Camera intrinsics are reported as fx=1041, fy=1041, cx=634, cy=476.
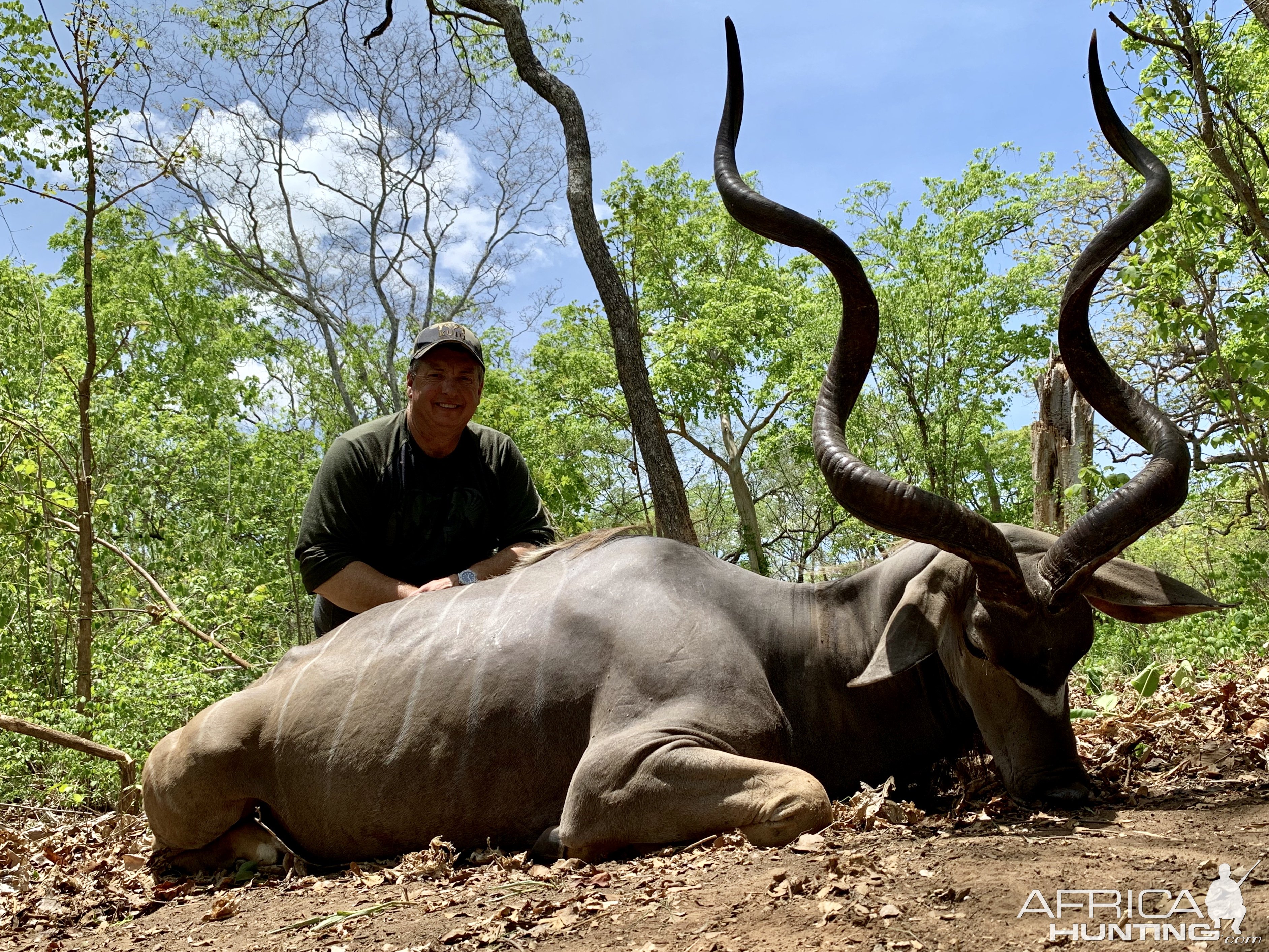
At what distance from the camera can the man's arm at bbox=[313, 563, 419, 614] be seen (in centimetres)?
505

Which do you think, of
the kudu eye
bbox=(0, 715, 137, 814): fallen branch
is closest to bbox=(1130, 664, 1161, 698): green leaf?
the kudu eye

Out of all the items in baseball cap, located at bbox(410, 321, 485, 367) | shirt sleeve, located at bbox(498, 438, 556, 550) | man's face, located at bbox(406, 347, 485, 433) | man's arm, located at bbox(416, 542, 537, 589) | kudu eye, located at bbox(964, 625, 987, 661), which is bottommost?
kudu eye, located at bbox(964, 625, 987, 661)

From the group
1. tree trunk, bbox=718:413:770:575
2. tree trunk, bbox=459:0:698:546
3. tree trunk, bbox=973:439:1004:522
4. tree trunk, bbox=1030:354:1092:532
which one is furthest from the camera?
tree trunk, bbox=718:413:770:575

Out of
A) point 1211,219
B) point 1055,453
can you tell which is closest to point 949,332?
point 1055,453

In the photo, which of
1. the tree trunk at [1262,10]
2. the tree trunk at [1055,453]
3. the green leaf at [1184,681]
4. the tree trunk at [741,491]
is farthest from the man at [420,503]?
the tree trunk at [741,491]

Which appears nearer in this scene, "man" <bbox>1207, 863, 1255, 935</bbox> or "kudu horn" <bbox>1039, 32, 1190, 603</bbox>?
"man" <bbox>1207, 863, 1255, 935</bbox>

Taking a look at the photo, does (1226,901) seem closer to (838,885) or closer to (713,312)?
(838,885)

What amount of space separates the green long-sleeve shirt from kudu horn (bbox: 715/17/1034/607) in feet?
6.14

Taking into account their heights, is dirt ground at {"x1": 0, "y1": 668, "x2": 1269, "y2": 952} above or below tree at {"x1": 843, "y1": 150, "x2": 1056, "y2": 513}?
below

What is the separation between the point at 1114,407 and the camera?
4.00 m

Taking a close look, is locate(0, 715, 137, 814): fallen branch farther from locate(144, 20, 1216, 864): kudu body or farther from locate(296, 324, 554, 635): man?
locate(296, 324, 554, 635): man

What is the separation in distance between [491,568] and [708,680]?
1540 mm

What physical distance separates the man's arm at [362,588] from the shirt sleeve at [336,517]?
0.04 meters

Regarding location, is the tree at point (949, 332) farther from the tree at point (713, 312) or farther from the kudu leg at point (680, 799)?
the kudu leg at point (680, 799)
